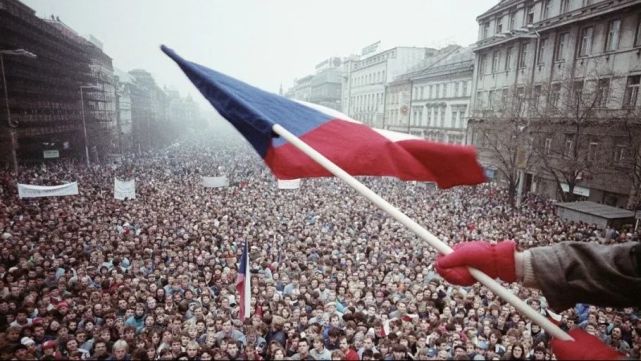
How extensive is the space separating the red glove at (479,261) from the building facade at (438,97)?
1403 inches

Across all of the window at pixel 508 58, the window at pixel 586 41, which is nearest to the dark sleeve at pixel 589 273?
the window at pixel 586 41

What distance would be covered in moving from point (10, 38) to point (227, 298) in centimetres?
3415

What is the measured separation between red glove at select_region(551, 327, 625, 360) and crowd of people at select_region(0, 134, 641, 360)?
4535 mm

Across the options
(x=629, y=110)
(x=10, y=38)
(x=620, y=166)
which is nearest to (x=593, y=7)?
(x=629, y=110)

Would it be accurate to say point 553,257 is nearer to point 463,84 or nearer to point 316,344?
point 316,344

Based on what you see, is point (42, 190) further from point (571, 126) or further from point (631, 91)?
point (631, 91)

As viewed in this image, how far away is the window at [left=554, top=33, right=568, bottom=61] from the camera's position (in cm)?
2503

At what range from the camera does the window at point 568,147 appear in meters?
21.8

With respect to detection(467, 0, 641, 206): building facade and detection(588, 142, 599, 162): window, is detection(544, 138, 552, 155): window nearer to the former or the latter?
detection(467, 0, 641, 206): building facade

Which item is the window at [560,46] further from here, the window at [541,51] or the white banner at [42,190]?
the white banner at [42,190]

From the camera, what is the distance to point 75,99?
44.4 meters

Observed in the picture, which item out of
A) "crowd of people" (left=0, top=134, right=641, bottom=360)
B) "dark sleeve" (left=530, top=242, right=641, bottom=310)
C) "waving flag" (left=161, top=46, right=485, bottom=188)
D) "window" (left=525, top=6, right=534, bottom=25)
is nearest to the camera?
"dark sleeve" (left=530, top=242, right=641, bottom=310)

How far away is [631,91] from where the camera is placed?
66.0 feet

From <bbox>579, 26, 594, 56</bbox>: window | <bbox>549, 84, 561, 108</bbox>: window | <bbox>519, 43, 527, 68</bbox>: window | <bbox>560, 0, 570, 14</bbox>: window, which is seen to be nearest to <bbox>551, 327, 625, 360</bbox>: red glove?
<bbox>549, 84, 561, 108</bbox>: window
